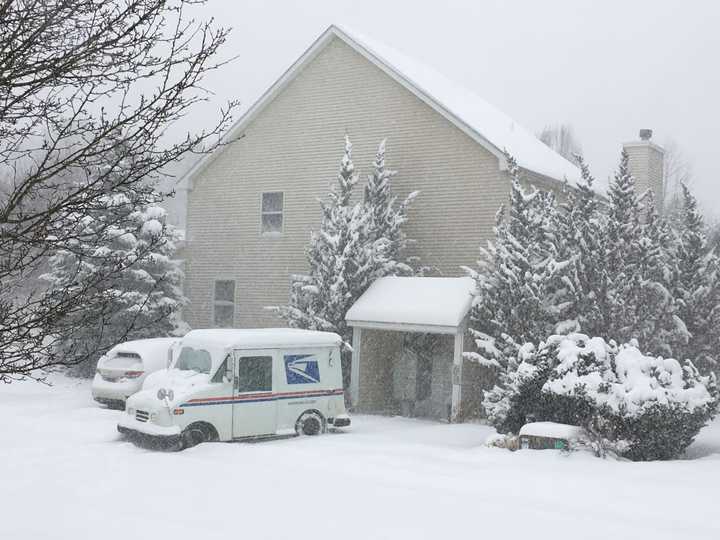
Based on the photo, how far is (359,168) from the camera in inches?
889

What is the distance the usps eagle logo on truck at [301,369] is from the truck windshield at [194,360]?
1.44m

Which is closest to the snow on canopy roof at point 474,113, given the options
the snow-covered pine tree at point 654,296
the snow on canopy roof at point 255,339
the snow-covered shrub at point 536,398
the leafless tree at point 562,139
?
the snow-covered pine tree at point 654,296

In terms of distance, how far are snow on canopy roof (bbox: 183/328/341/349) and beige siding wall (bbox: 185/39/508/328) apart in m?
6.55

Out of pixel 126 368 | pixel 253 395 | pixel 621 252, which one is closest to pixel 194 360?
pixel 253 395

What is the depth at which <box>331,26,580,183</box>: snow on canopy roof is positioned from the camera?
21.2m

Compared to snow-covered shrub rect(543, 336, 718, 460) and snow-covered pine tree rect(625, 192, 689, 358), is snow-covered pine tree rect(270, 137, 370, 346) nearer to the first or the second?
snow-covered pine tree rect(625, 192, 689, 358)

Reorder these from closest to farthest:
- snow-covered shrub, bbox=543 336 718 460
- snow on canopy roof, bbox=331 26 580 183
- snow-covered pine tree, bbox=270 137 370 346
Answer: snow-covered shrub, bbox=543 336 718 460 → snow-covered pine tree, bbox=270 137 370 346 → snow on canopy roof, bbox=331 26 580 183

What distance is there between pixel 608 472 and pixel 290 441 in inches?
215

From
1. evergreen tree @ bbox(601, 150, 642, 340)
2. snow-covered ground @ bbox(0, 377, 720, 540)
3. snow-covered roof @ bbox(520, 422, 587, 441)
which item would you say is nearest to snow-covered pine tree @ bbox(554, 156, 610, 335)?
evergreen tree @ bbox(601, 150, 642, 340)

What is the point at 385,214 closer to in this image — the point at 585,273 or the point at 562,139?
the point at 585,273

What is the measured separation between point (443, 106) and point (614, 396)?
10750 mm

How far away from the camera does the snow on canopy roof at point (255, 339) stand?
14.1 meters

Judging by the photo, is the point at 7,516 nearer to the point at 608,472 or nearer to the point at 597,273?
the point at 608,472

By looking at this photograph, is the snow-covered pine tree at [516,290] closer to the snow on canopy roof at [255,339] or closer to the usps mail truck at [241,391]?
the usps mail truck at [241,391]
